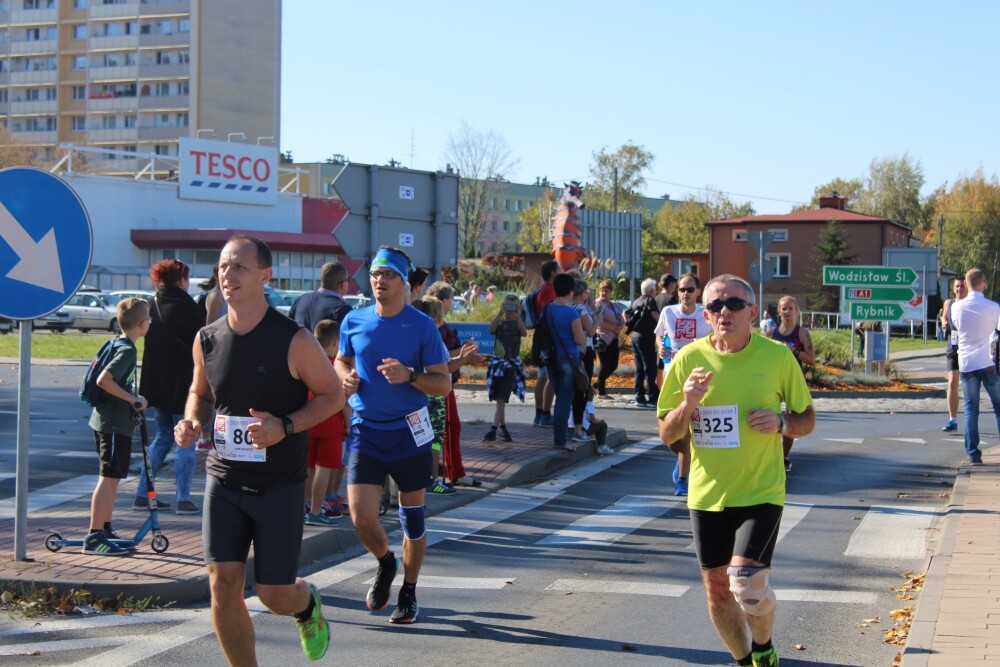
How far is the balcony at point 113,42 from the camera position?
334 ft

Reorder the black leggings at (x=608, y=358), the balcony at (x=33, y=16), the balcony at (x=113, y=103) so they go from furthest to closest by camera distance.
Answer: the balcony at (x=113, y=103), the balcony at (x=33, y=16), the black leggings at (x=608, y=358)

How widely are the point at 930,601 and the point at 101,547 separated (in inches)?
197

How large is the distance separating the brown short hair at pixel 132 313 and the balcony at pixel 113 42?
99.5 m

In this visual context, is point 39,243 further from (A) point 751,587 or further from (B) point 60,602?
(A) point 751,587

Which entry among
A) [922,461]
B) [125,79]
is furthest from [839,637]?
[125,79]

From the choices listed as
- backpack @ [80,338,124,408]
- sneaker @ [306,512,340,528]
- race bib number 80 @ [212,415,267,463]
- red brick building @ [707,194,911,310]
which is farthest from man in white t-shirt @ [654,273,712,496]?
red brick building @ [707,194,911,310]

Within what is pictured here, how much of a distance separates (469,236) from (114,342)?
289ft

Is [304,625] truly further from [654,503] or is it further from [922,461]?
[922,461]

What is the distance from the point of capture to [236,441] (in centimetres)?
506

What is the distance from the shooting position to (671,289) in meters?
16.5

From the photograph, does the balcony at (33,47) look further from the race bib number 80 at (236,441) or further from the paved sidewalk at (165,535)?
the race bib number 80 at (236,441)

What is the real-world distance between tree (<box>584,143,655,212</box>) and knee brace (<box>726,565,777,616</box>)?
89199 mm

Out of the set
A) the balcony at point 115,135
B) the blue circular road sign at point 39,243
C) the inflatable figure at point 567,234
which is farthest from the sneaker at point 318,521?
the balcony at point 115,135

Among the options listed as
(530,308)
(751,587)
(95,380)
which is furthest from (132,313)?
(530,308)
